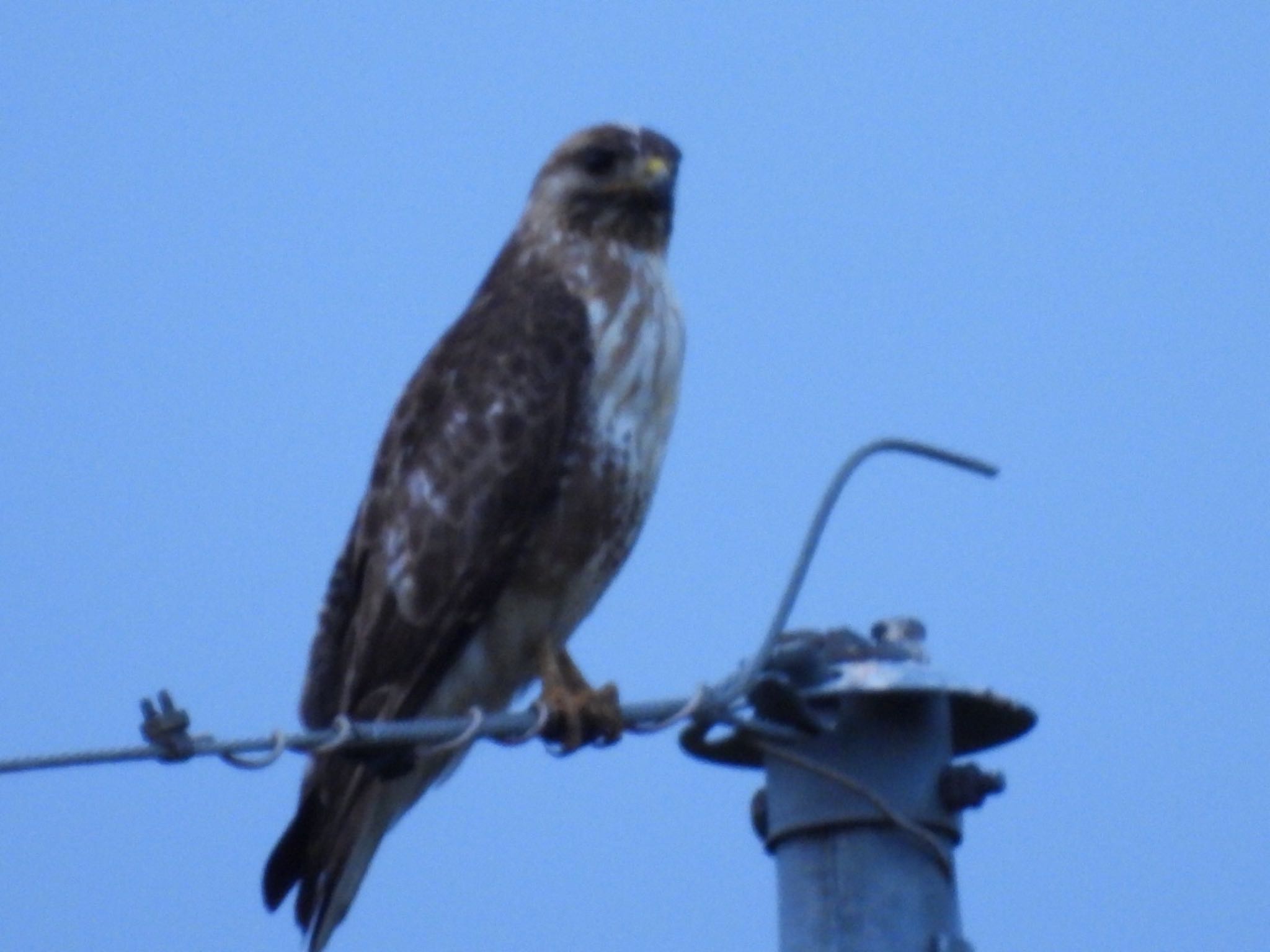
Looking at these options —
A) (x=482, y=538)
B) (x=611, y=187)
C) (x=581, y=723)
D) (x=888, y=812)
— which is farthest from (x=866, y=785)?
(x=611, y=187)

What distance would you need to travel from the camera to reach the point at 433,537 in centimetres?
571

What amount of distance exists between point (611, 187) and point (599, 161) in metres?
0.11

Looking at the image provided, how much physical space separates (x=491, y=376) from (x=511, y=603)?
55cm

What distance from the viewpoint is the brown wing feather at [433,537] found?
17.9 ft

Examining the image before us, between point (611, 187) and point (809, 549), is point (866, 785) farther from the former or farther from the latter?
point (611, 187)

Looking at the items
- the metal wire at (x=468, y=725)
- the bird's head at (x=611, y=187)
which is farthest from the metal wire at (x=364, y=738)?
the bird's head at (x=611, y=187)

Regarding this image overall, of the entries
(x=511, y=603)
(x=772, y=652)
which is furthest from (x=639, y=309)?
(x=772, y=652)

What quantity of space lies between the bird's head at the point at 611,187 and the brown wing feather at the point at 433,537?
0.39 m

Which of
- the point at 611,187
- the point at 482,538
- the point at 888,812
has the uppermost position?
the point at 611,187

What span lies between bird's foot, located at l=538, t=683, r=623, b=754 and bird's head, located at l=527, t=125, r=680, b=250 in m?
1.48

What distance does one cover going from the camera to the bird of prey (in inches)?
217

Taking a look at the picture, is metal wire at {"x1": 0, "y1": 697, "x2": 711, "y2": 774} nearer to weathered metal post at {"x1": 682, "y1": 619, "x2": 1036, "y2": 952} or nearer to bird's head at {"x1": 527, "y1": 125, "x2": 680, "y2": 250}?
weathered metal post at {"x1": 682, "y1": 619, "x2": 1036, "y2": 952}

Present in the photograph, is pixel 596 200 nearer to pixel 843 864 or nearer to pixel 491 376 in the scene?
pixel 491 376

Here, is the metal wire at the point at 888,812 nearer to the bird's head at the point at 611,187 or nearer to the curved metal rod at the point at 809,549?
the curved metal rod at the point at 809,549
